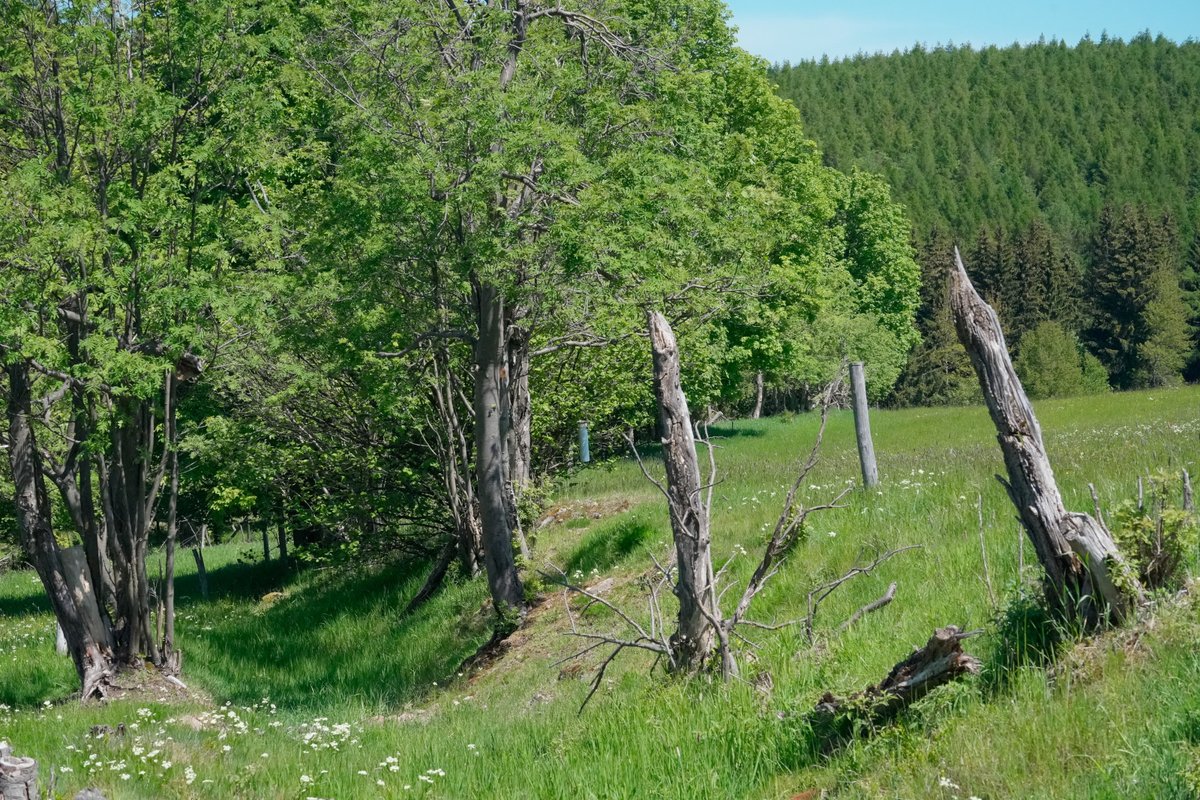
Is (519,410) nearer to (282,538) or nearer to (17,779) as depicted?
(282,538)

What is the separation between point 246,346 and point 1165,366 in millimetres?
76291

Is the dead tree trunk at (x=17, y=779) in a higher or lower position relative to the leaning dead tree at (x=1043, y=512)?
lower

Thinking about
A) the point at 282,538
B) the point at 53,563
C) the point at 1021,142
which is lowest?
the point at 282,538

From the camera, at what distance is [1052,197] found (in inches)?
5763

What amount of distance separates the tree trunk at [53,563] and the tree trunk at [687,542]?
27.1 feet

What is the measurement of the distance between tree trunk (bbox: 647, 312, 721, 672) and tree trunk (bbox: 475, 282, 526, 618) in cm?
704

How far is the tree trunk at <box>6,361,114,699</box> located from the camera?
13188 mm

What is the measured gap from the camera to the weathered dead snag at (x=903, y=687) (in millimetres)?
5887

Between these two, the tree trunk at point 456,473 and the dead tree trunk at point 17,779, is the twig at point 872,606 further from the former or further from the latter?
Result: the tree trunk at point 456,473

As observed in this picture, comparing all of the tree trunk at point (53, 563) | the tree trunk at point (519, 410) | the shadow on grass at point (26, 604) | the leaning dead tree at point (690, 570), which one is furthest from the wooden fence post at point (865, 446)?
the shadow on grass at point (26, 604)

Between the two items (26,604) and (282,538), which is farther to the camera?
(26,604)

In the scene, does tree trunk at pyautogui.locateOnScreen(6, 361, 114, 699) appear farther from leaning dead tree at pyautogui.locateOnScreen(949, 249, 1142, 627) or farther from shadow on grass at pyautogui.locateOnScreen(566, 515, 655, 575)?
leaning dead tree at pyautogui.locateOnScreen(949, 249, 1142, 627)

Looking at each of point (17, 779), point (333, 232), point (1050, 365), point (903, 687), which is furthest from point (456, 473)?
point (1050, 365)

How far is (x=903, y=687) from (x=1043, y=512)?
1113 millimetres
